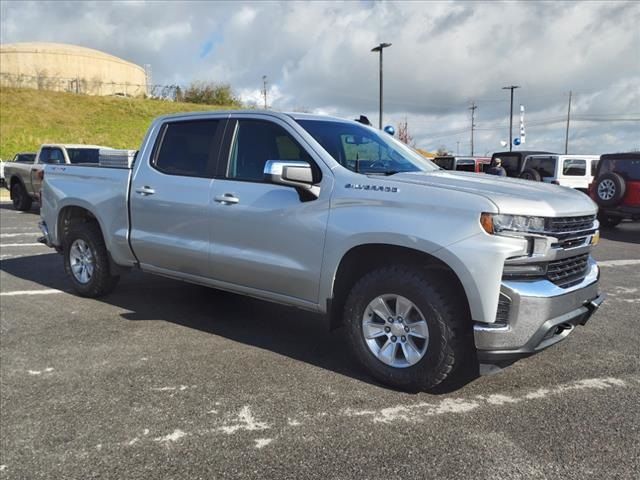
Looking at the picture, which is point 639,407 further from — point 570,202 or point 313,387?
point 313,387

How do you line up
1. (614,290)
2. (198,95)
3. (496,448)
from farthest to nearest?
(198,95) → (614,290) → (496,448)

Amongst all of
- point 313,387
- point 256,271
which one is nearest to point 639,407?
point 313,387

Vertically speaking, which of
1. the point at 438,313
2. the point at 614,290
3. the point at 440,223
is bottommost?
the point at 614,290

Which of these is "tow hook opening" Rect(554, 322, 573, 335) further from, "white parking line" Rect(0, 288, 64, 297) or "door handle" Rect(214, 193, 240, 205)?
"white parking line" Rect(0, 288, 64, 297)

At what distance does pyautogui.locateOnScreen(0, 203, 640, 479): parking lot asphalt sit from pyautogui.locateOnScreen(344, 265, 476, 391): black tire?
128mm

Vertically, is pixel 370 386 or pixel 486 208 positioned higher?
pixel 486 208

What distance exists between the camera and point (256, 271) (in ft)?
14.1

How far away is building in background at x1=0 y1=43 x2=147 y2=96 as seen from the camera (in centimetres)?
6719

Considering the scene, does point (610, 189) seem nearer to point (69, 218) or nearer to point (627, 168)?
point (627, 168)

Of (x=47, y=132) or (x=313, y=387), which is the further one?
(x=47, y=132)

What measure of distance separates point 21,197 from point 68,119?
107 ft

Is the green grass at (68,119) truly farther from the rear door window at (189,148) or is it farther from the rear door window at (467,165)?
the rear door window at (189,148)

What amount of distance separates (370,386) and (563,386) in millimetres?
1318

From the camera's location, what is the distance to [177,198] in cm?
481
